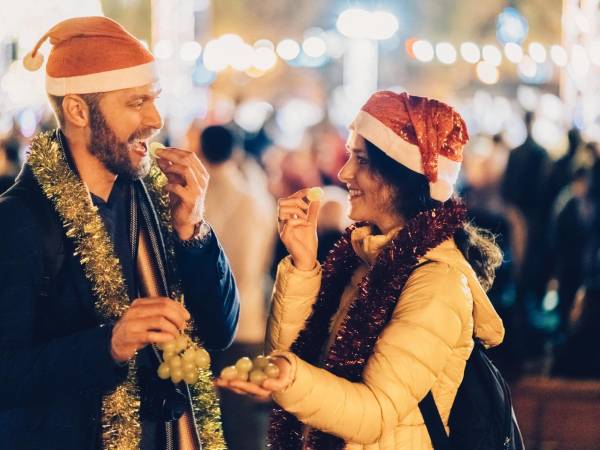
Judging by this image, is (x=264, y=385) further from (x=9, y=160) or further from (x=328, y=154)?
(x=328, y=154)

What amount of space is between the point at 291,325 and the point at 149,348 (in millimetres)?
512

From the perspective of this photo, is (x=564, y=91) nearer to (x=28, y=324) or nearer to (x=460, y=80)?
(x=460, y=80)

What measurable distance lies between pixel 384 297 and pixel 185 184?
84 cm

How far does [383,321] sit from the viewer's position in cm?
347

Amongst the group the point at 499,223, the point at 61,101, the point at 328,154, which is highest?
the point at 61,101

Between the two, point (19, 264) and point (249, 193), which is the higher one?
point (19, 264)

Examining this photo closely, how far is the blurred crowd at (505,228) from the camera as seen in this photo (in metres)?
7.56

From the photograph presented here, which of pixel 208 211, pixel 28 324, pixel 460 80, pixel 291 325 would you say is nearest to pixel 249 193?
pixel 208 211

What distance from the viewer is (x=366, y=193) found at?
371cm

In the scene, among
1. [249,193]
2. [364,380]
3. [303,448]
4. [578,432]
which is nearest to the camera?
[364,380]

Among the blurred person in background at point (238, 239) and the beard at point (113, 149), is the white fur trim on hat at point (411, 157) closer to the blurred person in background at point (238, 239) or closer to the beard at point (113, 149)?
the beard at point (113, 149)

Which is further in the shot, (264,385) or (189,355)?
(189,355)

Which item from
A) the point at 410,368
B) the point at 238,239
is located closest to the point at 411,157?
the point at 410,368

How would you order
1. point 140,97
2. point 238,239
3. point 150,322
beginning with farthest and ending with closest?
1. point 238,239
2. point 140,97
3. point 150,322
